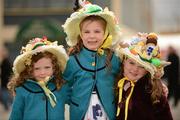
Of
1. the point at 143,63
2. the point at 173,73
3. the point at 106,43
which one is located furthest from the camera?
the point at 173,73

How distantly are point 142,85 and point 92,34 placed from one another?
621mm

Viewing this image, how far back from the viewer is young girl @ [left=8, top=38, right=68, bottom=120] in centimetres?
477

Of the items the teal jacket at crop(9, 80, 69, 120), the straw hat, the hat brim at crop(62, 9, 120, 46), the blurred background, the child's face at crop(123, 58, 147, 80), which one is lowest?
the teal jacket at crop(9, 80, 69, 120)

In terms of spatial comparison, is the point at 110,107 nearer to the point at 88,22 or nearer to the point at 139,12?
the point at 88,22

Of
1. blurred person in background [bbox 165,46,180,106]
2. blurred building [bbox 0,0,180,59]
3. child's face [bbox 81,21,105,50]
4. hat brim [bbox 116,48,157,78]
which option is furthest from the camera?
blurred building [bbox 0,0,180,59]

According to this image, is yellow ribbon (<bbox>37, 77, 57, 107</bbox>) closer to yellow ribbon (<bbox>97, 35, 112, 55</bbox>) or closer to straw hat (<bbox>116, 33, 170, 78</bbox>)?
yellow ribbon (<bbox>97, 35, 112, 55</bbox>)

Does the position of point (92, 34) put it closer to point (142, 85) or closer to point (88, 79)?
point (88, 79)

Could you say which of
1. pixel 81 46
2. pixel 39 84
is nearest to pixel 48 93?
pixel 39 84

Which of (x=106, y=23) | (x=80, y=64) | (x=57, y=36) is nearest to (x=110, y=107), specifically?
(x=80, y=64)

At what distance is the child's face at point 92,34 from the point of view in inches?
189

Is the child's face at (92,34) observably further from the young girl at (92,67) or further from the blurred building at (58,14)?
the blurred building at (58,14)

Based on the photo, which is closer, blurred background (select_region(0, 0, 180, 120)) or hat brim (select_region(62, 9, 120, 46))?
hat brim (select_region(62, 9, 120, 46))

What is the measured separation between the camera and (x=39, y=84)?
481cm

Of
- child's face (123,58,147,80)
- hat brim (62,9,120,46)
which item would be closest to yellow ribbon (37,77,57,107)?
hat brim (62,9,120,46)
